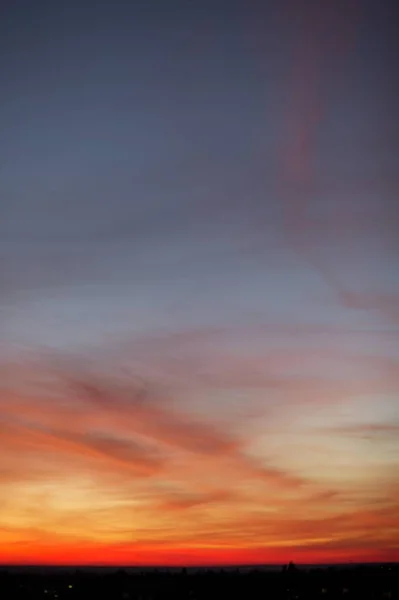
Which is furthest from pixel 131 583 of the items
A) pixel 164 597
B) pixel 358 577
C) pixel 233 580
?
pixel 358 577

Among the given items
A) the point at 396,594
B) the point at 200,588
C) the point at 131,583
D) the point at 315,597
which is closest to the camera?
the point at 396,594

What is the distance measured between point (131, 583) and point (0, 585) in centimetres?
2513

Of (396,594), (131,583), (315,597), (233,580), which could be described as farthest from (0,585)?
(396,594)

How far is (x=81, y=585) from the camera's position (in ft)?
420

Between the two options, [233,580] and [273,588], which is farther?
[233,580]

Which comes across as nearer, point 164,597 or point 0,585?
point 164,597

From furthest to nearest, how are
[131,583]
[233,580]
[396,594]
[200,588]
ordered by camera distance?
[131,583] → [233,580] → [200,588] → [396,594]

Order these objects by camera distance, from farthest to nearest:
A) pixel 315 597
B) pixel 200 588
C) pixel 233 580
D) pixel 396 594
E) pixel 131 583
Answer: pixel 131 583
pixel 233 580
pixel 200 588
pixel 315 597
pixel 396 594

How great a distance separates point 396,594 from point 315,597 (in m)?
12.0

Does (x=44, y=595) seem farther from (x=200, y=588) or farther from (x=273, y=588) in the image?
(x=273, y=588)

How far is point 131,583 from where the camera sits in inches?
5256

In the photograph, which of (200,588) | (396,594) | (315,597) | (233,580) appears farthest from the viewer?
(233,580)

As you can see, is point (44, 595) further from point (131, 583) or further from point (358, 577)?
point (358, 577)

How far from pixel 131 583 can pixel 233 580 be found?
1887 cm
